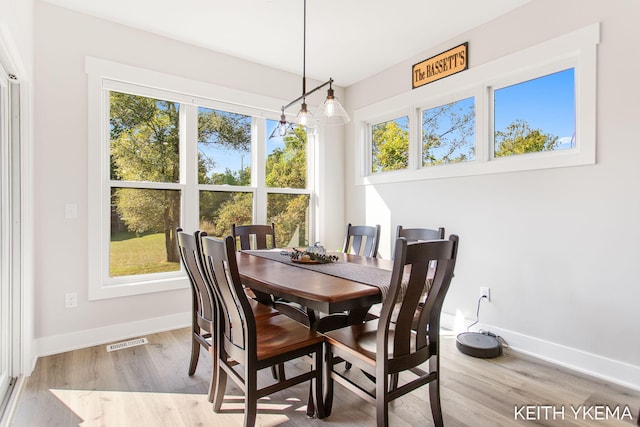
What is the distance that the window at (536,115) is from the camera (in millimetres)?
2514

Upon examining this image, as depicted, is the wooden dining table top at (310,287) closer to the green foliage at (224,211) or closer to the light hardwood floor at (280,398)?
the light hardwood floor at (280,398)

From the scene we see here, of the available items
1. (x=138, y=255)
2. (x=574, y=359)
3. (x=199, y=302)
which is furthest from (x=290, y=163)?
(x=574, y=359)

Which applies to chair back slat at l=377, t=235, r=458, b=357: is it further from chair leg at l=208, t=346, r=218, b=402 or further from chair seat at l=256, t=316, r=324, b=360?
chair leg at l=208, t=346, r=218, b=402

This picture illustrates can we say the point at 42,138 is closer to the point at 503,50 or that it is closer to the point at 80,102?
the point at 80,102

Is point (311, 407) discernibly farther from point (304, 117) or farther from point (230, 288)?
point (304, 117)

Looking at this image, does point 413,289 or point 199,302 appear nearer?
point 413,289

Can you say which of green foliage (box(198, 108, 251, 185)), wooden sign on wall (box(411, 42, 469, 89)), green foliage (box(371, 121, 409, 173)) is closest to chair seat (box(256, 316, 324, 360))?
green foliage (box(198, 108, 251, 185))

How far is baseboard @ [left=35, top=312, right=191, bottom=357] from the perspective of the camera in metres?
2.62

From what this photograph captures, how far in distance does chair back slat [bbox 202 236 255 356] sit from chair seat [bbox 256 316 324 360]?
112 mm

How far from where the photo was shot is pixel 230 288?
157 centimetres

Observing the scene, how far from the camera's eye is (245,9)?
2691 millimetres

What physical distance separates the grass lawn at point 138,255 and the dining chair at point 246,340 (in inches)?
66.4

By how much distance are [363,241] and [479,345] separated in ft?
3.97

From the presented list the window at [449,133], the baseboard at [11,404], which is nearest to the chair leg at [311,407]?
the baseboard at [11,404]
